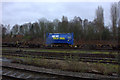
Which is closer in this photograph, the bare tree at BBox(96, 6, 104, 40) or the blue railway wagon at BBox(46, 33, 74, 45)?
the blue railway wagon at BBox(46, 33, 74, 45)

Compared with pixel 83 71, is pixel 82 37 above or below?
above

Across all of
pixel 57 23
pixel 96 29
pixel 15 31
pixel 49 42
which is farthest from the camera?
pixel 15 31

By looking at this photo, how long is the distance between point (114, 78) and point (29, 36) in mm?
30984

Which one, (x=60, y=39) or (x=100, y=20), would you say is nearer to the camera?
(x=60, y=39)

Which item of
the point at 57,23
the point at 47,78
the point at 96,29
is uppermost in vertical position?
the point at 57,23

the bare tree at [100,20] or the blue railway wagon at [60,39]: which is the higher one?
the bare tree at [100,20]

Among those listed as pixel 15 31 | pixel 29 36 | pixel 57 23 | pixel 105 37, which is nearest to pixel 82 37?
pixel 105 37

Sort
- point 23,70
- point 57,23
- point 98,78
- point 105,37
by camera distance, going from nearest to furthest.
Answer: point 98,78 → point 23,70 → point 105,37 → point 57,23

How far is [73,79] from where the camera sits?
550 centimetres

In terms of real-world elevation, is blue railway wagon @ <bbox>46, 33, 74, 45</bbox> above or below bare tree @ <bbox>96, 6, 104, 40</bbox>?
below

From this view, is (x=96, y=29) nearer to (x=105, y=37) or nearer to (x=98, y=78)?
(x=105, y=37)

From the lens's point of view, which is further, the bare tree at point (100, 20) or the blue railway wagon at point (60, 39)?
the bare tree at point (100, 20)

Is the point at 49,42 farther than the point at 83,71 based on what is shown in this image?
Yes

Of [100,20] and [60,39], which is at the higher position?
[100,20]
